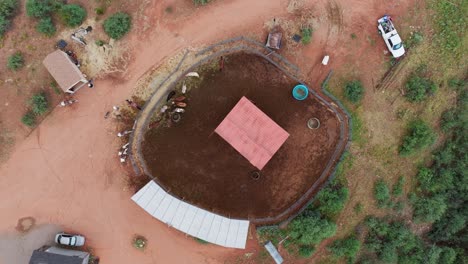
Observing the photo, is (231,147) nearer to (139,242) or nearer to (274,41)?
(274,41)

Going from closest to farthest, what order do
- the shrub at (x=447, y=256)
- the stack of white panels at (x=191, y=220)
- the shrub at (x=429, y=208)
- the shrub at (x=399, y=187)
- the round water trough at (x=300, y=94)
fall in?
the stack of white panels at (x=191, y=220)
the round water trough at (x=300, y=94)
the shrub at (x=399, y=187)
the shrub at (x=429, y=208)
the shrub at (x=447, y=256)

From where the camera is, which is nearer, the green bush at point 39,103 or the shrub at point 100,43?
the green bush at point 39,103

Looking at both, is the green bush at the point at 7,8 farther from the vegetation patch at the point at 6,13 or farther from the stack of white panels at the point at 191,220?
the stack of white panels at the point at 191,220

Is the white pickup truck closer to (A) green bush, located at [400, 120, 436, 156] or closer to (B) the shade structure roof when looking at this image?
(A) green bush, located at [400, 120, 436, 156]

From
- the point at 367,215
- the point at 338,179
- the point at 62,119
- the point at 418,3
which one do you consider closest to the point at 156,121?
the point at 62,119

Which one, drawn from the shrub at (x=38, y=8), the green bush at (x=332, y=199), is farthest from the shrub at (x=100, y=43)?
the green bush at (x=332, y=199)

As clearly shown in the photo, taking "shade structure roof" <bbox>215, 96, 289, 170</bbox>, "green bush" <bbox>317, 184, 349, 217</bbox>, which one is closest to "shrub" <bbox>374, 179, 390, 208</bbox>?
"green bush" <bbox>317, 184, 349, 217</bbox>

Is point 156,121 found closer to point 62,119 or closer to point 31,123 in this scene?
point 62,119
